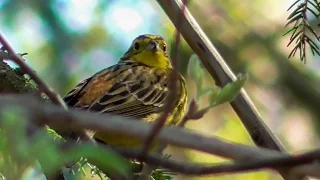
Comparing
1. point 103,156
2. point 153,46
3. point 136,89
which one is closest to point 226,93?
point 103,156

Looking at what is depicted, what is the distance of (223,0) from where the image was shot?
6.50 metres

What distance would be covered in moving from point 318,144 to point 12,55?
489 cm

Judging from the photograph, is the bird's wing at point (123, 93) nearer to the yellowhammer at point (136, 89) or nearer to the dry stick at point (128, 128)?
the yellowhammer at point (136, 89)

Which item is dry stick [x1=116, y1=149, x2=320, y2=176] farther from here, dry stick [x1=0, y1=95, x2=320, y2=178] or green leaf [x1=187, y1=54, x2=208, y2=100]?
green leaf [x1=187, y1=54, x2=208, y2=100]

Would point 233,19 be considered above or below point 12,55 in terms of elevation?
below

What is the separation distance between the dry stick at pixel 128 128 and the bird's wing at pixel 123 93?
104 inches

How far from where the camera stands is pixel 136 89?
4223 millimetres

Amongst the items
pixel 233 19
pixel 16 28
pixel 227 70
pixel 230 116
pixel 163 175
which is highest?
pixel 16 28

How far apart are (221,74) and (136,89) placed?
1633 millimetres

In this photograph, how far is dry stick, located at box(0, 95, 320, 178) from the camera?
36.9 inches

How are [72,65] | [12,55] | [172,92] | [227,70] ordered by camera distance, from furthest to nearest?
1. [72,65]
2. [227,70]
3. [12,55]
4. [172,92]

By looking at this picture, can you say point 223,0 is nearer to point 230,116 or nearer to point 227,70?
point 230,116

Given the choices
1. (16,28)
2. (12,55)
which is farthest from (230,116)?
(12,55)

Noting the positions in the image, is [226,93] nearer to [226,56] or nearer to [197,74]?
[197,74]
